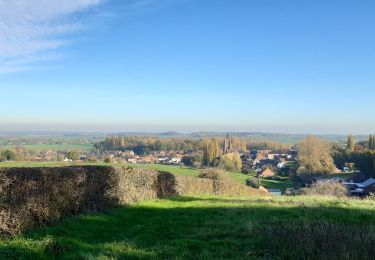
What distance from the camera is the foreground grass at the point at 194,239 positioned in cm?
752

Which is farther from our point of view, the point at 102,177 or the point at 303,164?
the point at 303,164

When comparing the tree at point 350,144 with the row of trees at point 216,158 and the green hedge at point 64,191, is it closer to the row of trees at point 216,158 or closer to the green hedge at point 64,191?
the row of trees at point 216,158

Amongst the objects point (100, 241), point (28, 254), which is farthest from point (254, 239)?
point (28, 254)

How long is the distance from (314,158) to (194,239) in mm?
93747

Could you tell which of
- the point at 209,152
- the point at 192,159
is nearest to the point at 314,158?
the point at 209,152

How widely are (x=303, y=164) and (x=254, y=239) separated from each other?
93.0 m

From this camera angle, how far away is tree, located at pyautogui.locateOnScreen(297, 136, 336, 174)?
96.0m

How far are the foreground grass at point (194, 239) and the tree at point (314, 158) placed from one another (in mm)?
83308

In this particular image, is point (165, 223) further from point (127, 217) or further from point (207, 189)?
point (207, 189)

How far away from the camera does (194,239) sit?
10.2 metres

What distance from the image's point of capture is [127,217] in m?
14.5

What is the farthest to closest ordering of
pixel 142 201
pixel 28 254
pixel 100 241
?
→ pixel 142 201, pixel 100 241, pixel 28 254

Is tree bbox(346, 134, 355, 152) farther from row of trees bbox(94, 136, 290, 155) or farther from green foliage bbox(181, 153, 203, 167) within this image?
green foliage bbox(181, 153, 203, 167)

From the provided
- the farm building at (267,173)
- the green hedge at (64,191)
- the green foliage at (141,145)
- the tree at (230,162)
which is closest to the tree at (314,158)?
the farm building at (267,173)
